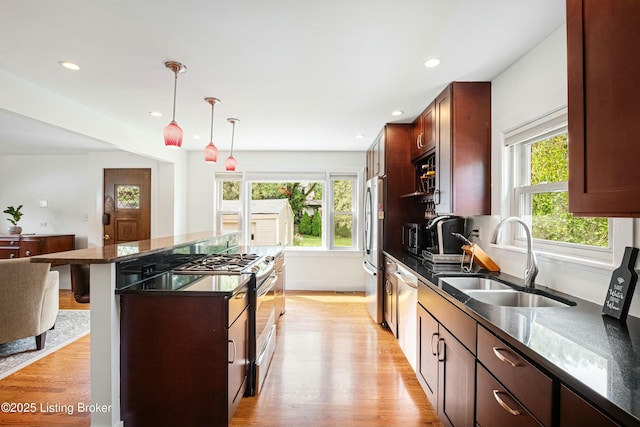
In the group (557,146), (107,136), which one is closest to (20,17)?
(107,136)

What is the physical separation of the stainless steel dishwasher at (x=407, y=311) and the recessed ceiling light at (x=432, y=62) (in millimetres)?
1531

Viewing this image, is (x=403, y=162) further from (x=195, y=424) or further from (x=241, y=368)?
(x=195, y=424)

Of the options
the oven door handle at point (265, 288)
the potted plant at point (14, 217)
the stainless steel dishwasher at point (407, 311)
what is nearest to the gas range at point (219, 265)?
the oven door handle at point (265, 288)

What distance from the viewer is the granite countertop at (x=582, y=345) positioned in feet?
2.54

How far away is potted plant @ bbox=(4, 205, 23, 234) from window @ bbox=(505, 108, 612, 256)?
668 cm

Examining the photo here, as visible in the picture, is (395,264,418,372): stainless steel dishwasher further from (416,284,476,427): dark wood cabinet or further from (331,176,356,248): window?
(331,176,356,248): window

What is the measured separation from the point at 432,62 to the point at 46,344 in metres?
4.16

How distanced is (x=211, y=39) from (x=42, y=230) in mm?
5417

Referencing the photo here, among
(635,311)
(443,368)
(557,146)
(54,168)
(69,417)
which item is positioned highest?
(54,168)

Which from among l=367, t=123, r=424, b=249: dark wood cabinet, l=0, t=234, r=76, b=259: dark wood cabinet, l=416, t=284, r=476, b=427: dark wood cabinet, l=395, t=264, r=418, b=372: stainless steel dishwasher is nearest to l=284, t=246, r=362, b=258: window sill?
l=367, t=123, r=424, b=249: dark wood cabinet

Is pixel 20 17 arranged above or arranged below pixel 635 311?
above

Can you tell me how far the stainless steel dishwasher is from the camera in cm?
238

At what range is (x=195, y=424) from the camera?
1.74 metres

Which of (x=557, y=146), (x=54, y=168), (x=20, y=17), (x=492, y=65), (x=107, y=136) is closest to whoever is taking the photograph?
(x=20, y=17)
